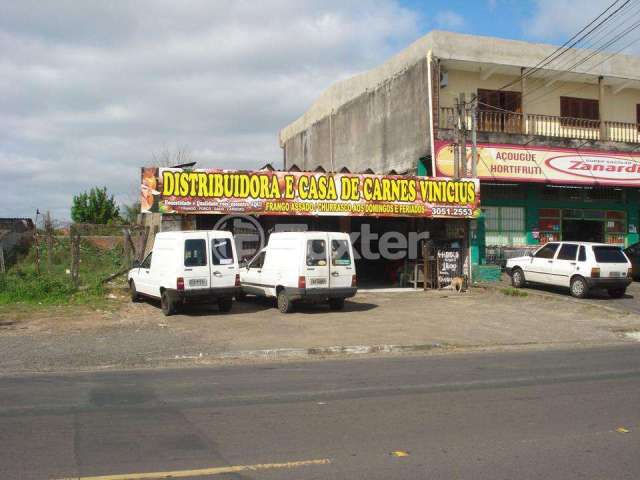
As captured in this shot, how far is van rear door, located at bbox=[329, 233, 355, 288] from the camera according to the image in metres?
16.4

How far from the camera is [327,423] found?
6.39 metres

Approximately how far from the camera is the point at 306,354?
1141 centimetres

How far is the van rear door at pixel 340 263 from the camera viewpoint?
16.4m

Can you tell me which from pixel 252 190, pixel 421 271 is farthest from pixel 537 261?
pixel 252 190

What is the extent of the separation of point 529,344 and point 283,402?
283 inches

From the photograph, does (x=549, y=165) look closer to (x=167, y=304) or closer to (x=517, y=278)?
(x=517, y=278)

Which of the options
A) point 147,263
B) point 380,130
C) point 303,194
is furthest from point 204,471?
point 380,130

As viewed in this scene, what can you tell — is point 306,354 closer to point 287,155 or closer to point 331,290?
point 331,290

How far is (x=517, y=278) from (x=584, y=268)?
2906mm

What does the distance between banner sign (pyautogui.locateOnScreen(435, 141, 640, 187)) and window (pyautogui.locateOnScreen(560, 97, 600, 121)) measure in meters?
2.45

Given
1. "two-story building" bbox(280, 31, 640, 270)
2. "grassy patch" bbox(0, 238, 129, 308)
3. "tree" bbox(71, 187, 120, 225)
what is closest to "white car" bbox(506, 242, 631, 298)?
"two-story building" bbox(280, 31, 640, 270)

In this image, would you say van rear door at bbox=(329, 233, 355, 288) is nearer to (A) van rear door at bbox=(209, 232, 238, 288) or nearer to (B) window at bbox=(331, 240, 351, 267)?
(B) window at bbox=(331, 240, 351, 267)

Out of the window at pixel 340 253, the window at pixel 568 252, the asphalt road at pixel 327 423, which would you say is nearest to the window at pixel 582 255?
the window at pixel 568 252

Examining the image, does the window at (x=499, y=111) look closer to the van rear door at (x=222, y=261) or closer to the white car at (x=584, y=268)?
the white car at (x=584, y=268)
